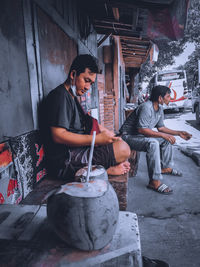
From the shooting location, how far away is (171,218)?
2.45 m

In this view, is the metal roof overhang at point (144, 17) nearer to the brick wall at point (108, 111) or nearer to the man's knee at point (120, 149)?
the man's knee at point (120, 149)

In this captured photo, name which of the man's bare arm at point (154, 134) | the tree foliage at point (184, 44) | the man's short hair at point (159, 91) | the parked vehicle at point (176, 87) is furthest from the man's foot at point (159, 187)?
the tree foliage at point (184, 44)

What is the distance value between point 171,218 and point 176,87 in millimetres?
14272

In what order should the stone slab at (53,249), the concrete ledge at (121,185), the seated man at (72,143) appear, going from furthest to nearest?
the concrete ledge at (121,185)
the seated man at (72,143)
the stone slab at (53,249)

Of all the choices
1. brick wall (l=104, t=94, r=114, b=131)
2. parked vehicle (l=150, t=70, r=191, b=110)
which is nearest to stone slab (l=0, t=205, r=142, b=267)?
brick wall (l=104, t=94, r=114, b=131)

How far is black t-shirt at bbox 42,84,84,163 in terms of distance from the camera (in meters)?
1.84

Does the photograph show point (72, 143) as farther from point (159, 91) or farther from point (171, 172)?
point (171, 172)

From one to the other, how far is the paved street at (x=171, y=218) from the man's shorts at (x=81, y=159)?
0.94 metres

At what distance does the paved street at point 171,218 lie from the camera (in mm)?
1903

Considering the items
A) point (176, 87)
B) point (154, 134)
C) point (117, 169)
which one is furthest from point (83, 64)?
point (176, 87)

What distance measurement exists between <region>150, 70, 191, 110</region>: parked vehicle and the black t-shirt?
43.1ft

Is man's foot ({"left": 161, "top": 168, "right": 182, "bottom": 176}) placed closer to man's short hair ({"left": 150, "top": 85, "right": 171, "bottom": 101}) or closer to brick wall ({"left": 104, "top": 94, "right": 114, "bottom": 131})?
man's short hair ({"left": 150, "top": 85, "right": 171, "bottom": 101})

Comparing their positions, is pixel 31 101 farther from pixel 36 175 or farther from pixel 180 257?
pixel 180 257

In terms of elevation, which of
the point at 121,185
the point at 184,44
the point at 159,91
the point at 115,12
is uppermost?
the point at 184,44
